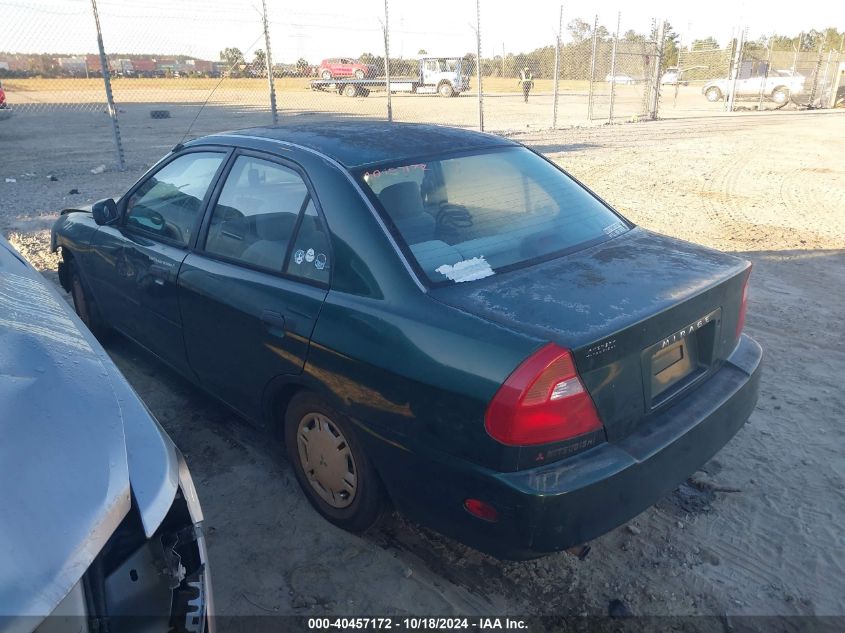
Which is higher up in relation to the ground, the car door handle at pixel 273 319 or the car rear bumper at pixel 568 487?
the car door handle at pixel 273 319

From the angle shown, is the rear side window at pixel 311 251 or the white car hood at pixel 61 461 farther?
the rear side window at pixel 311 251

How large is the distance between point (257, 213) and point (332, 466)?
1227 mm

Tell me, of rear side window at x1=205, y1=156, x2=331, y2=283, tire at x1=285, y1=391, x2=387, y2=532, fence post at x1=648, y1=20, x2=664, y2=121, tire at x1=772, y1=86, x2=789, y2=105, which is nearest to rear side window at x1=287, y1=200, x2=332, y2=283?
rear side window at x1=205, y1=156, x2=331, y2=283

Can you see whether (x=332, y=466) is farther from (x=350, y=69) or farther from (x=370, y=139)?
(x=350, y=69)

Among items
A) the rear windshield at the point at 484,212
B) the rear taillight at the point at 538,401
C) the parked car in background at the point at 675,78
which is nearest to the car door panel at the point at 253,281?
the rear windshield at the point at 484,212

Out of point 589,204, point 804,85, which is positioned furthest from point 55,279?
point 804,85

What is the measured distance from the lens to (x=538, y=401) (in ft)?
6.56

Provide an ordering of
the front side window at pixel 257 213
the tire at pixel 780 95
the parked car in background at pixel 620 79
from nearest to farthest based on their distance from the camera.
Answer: the front side window at pixel 257 213 → the parked car in background at pixel 620 79 → the tire at pixel 780 95

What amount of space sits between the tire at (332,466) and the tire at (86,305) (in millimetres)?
2341

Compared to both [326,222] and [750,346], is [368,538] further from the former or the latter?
[750,346]

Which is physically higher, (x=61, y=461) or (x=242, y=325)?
(x=61, y=461)

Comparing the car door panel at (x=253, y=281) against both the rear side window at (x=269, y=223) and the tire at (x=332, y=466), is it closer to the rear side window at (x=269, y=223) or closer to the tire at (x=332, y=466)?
the rear side window at (x=269, y=223)

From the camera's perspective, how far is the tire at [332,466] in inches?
102

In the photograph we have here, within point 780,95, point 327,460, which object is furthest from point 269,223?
point 780,95
